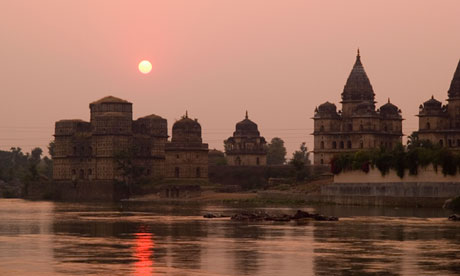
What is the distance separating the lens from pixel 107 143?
122 meters

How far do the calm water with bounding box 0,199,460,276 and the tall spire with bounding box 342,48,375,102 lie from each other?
71433 mm

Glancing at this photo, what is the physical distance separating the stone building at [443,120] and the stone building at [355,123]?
5.77 m

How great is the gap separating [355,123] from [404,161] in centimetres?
4765

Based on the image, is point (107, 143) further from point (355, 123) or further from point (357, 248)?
point (357, 248)

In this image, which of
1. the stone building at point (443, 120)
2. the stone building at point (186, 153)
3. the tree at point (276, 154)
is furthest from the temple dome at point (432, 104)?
the tree at point (276, 154)

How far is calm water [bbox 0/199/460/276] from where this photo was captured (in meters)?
27.5

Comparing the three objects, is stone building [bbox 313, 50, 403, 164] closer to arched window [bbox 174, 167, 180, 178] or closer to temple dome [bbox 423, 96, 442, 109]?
temple dome [bbox 423, 96, 442, 109]

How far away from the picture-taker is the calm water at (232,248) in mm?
27469

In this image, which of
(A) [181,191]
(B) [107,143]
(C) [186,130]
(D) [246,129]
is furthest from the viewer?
(D) [246,129]

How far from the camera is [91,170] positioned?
125 meters

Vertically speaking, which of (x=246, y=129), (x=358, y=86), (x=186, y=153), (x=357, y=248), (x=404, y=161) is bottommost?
(x=357, y=248)

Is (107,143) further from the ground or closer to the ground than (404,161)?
further from the ground

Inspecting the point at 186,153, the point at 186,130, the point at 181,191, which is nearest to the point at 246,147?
the point at 186,153

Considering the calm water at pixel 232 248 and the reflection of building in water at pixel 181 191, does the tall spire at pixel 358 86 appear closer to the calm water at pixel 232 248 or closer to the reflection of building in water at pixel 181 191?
the reflection of building in water at pixel 181 191
